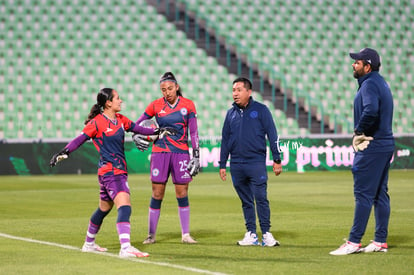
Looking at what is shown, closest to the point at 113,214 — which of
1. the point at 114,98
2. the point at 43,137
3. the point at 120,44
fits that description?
the point at 114,98

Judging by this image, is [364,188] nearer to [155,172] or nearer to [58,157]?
[155,172]

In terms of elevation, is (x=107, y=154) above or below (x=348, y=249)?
above

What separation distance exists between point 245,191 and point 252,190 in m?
0.12

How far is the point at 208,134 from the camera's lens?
31.9 metres

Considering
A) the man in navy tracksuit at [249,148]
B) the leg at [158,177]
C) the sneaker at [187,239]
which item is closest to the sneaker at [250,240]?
the man in navy tracksuit at [249,148]

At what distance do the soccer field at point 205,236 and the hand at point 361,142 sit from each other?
3.75 ft

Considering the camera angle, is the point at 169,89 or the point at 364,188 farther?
the point at 169,89

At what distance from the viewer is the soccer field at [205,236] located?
25.7 ft

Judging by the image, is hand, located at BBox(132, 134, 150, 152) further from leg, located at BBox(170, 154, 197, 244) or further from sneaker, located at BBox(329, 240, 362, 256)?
sneaker, located at BBox(329, 240, 362, 256)

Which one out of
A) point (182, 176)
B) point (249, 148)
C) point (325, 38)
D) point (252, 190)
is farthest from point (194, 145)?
point (325, 38)

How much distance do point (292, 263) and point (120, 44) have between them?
89.2 ft

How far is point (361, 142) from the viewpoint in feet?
28.5

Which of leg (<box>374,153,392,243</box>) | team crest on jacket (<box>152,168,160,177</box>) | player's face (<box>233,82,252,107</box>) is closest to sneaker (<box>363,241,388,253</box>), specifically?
leg (<box>374,153,392,243</box>)

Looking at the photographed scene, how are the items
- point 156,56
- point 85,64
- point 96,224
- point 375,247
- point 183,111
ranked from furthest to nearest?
point 156,56
point 85,64
point 183,111
point 96,224
point 375,247
